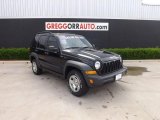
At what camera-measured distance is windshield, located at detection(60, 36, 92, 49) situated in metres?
6.43

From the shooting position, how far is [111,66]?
5.65 metres

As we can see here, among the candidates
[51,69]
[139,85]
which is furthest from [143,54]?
[51,69]

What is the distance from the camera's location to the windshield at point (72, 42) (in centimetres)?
643

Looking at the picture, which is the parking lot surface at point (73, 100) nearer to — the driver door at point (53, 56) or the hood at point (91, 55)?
the driver door at point (53, 56)

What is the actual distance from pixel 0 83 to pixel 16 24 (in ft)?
20.4

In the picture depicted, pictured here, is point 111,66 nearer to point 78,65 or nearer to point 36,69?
point 78,65

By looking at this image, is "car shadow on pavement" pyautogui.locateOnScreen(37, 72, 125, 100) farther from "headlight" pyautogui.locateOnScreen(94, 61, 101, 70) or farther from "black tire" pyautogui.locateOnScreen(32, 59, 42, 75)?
"black tire" pyautogui.locateOnScreen(32, 59, 42, 75)

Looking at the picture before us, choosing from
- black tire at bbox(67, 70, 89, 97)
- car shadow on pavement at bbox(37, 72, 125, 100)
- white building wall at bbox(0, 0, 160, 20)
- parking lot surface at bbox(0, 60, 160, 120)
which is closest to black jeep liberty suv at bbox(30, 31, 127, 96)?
black tire at bbox(67, 70, 89, 97)

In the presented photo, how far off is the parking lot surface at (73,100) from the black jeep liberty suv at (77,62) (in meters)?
0.53

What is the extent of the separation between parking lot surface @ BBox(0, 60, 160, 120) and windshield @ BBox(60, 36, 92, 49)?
1.44 m

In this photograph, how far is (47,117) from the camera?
4.38 m

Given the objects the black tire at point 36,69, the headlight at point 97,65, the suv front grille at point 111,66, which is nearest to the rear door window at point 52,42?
the black tire at point 36,69

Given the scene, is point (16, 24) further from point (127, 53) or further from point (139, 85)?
point (139, 85)

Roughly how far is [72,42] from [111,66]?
182 cm
